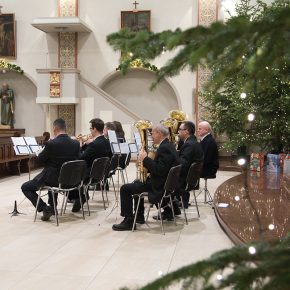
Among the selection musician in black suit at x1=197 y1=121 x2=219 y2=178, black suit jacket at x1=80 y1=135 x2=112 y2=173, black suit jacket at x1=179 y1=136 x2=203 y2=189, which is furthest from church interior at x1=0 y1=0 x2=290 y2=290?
black suit jacket at x1=80 y1=135 x2=112 y2=173

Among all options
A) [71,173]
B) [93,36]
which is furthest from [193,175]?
[93,36]

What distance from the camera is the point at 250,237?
13.6ft

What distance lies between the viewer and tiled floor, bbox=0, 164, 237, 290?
3.61 m

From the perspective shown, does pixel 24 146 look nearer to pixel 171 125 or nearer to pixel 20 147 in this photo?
pixel 20 147

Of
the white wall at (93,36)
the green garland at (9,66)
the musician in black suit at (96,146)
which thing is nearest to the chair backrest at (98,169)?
the musician in black suit at (96,146)

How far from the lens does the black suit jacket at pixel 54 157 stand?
563 cm

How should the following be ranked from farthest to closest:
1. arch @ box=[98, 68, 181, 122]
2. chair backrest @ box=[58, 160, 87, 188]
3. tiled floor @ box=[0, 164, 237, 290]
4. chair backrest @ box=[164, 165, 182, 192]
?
arch @ box=[98, 68, 181, 122]
chair backrest @ box=[58, 160, 87, 188]
chair backrest @ box=[164, 165, 182, 192]
tiled floor @ box=[0, 164, 237, 290]

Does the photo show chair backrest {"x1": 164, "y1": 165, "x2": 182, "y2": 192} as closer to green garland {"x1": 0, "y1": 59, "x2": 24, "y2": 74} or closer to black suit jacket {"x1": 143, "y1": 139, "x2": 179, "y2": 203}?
black suit jacket {"x1": 143, "y1": 139, "x2": 179, "y2": 203}

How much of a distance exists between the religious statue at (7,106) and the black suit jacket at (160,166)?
38.0 feet

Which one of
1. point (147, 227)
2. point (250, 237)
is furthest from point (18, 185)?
point (250, 237)

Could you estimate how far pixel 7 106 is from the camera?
15.6 m

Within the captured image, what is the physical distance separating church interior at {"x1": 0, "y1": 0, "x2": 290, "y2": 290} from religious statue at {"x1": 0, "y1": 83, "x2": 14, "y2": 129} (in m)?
0.04

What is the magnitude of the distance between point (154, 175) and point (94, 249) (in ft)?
3.83

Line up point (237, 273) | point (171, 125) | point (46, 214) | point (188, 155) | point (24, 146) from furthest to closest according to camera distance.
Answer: point (24, 146), point (171, 125), point (188, 155), point (46, 214), point (237, 273)
